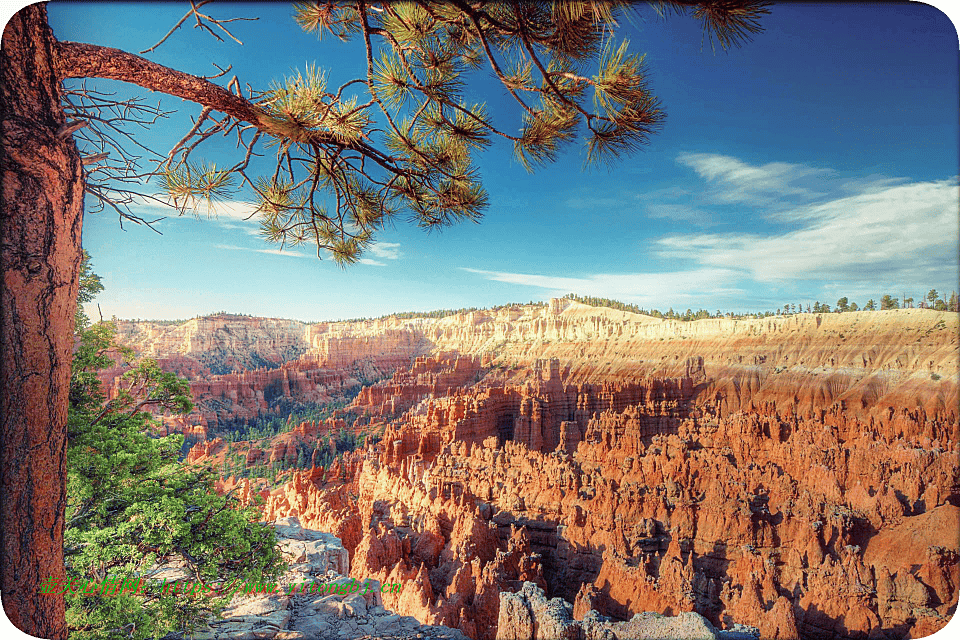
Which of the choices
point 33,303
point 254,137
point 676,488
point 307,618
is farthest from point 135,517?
point 676,488

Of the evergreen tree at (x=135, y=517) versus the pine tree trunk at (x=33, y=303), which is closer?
Answer: the pine tree trunk at (x=33, y=303)

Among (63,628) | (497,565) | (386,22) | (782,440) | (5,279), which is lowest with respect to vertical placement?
(497,565)

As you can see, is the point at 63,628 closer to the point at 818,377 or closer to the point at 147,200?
the point at 147,200

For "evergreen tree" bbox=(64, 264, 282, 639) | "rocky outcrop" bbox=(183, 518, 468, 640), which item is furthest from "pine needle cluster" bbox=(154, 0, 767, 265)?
"rocky outcrop" bbox=(183, 518, 468, 640)

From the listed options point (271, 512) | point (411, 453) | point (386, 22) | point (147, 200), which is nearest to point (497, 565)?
point (147, 200)

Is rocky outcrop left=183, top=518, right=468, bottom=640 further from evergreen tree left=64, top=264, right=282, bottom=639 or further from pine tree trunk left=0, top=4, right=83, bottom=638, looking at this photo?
pine tree trunk left=0, top=4, right=83, bottom=638

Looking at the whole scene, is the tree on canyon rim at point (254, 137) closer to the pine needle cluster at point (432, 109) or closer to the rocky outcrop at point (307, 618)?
the pine needle cluster at point (432, 109)

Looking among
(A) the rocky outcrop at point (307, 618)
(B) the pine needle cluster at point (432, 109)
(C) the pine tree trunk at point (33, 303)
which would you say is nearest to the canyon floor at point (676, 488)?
(A) the rocky outcrop at point (307, 618)
